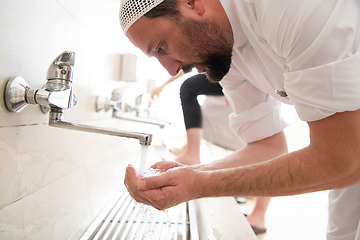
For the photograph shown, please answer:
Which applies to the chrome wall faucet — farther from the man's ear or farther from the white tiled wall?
the man's ear

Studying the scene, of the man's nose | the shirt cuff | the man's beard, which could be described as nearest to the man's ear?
the man's beard

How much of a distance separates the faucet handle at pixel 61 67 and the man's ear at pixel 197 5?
1.03 ft

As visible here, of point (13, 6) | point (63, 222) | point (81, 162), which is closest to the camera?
point (13, 6)

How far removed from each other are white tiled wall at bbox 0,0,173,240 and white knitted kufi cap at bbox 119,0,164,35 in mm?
115

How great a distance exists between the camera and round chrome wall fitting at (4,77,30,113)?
41 cm

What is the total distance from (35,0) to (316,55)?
20.6 inches

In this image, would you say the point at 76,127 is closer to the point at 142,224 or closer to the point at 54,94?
the point at 54,94

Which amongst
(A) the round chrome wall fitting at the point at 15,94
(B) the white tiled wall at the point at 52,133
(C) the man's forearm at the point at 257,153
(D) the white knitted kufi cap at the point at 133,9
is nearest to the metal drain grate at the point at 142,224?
(B) the white tiled wall at the point at 52,133

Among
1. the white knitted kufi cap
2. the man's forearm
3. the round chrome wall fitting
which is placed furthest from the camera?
the man's forearm

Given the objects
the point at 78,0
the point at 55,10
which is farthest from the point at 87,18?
the point at 55,10

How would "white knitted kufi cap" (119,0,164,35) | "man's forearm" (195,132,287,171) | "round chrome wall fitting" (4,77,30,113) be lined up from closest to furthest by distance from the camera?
"round chrome wall fitting" (4,77,30,113) < "white knitted kufi cap" (119,0,164,35) < "man's forearm" (195,132,287,171)

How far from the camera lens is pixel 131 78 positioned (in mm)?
1104

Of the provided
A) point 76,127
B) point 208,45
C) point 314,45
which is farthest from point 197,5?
point 76,127

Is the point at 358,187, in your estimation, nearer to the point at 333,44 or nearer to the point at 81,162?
the point at 333,44
